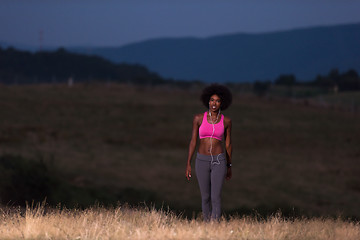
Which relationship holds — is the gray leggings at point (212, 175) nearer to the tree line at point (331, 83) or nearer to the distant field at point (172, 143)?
the distant field at point (172, 143)

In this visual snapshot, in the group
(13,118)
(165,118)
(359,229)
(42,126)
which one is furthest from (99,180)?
(359,229)

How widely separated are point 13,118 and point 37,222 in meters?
64.1

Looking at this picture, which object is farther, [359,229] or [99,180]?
[99,180]

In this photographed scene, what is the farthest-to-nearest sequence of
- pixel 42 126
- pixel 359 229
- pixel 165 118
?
pixel 165 118 → pixel 42 126 → pixel 359 229

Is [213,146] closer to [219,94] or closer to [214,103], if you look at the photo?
[214,103]

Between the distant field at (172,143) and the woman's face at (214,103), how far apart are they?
25309 mm

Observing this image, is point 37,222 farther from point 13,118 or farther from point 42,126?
point 13,118

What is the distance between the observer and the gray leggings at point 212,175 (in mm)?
8727

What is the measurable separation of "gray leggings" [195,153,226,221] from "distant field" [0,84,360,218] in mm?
25039

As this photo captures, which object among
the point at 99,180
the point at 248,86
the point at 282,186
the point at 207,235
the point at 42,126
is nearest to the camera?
the point at 207,235

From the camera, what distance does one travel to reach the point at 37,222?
8.20 m

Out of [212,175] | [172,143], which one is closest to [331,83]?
[172,143]

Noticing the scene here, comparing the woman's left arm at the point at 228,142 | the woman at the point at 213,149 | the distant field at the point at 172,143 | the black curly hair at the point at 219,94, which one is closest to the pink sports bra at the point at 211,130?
the woman at the point at 213,149

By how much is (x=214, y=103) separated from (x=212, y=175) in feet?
3.71
